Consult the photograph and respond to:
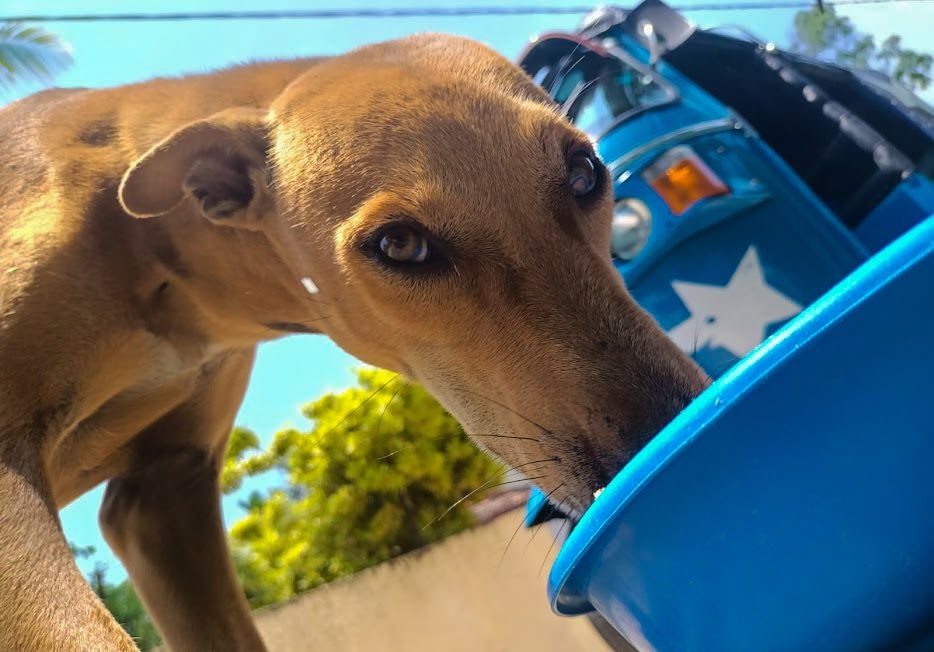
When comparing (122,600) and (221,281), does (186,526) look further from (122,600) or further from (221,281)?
(122,600)

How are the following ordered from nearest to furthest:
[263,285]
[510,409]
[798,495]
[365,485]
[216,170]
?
[798,495], [510,409], [216,170], [263,285], [365,485]

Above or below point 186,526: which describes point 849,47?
above

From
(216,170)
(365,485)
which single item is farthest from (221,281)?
(365,485)

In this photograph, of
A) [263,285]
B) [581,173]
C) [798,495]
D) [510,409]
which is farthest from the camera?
[263,285]

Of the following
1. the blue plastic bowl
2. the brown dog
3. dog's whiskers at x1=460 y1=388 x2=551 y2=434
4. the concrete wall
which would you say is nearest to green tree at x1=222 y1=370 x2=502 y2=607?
the concrete wall

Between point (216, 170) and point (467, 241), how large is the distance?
88 centimetres

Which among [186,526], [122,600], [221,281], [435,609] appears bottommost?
[122,600]

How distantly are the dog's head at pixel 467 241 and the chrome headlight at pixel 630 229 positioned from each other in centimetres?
87

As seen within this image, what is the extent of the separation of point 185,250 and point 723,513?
1.80m

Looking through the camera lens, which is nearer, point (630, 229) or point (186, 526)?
point (186, 526)

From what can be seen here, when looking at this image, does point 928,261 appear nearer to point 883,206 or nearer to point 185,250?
point 185,250

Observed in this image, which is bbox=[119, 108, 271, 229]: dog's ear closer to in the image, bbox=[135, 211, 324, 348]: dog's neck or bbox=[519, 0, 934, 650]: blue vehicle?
bbox=[135, 211, 324, 348]: dog's neck

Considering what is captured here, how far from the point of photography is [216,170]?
2.07m

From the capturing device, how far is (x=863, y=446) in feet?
2.85
